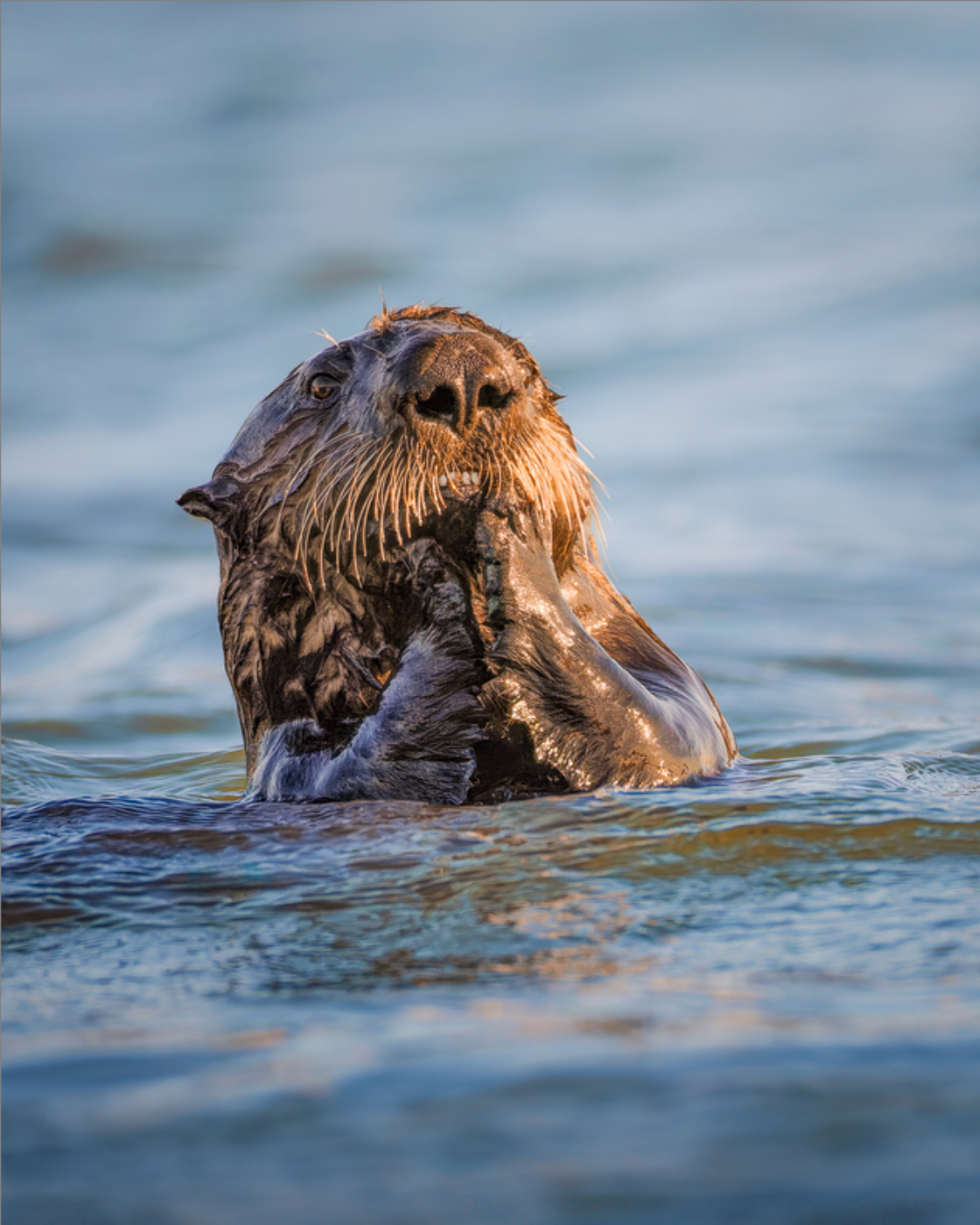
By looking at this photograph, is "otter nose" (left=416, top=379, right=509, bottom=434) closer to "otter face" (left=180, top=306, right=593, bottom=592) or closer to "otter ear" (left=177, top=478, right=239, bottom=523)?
"otter face" (left=180, top=306, right=593, bottom=592)

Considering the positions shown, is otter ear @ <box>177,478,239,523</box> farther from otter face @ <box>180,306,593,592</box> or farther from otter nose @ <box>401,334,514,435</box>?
otter nose @ <box>401,334,514,435</box>

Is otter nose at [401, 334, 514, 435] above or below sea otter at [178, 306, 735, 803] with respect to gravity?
above

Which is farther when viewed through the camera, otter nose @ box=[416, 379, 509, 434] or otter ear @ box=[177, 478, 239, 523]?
otter ear @ box=[177, 478, 239, 523]

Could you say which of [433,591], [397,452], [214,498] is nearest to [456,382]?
[397,452]

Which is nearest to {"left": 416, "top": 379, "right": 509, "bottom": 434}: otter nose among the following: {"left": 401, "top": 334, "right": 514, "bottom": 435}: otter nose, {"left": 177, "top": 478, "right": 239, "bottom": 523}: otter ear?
{"left": 401, "top": 334, "right": 514, "bottom": 435}: otter nose

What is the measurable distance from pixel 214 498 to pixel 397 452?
84cm

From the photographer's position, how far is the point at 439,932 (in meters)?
2.67

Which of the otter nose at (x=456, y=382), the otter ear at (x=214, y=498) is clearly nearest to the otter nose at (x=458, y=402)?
the otter nose at (x=456, y=382)

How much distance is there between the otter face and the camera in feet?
12.5

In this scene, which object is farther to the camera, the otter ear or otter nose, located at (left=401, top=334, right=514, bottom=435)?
the otter ear

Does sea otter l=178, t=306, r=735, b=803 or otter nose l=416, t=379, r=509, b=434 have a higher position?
otter nose l=416, t=379, r=509, b=434

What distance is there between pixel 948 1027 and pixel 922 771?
311 centimetres

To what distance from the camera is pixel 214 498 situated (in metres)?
4.41

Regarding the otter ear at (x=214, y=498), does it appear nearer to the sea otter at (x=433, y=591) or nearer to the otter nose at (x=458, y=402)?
the sea otter at (x=433, y=591)
